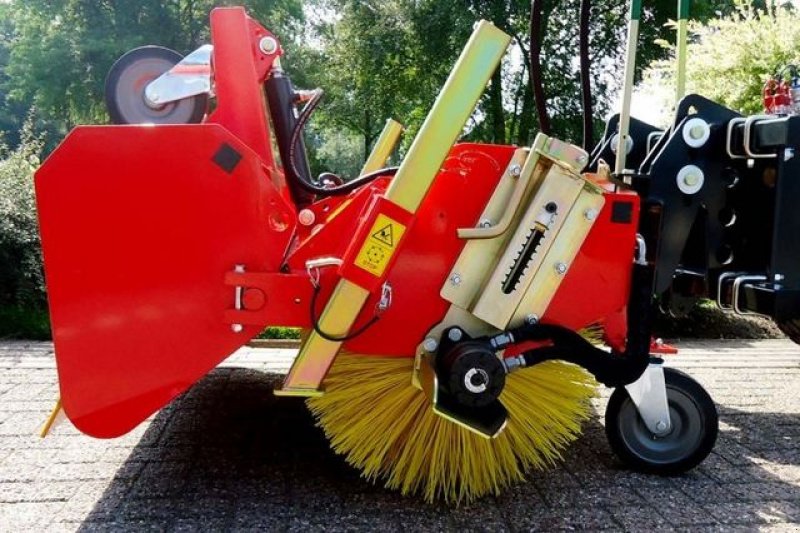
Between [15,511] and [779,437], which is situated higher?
[779,437]

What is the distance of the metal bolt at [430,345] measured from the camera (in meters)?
2.37

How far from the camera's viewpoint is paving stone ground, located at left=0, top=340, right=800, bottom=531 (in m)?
2.33

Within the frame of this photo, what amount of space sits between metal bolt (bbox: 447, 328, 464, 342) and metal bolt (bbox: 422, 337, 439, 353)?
49 millimetres

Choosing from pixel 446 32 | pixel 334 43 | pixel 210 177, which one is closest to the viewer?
pixel 210 177

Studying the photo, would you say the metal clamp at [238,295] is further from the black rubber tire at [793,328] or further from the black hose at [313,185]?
the black rubber tire at [793,328]

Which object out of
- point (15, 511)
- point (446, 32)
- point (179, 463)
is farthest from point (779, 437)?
point (446, 32)

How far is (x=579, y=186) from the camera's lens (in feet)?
7.62

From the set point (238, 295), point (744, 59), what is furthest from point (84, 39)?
point (238, 295)

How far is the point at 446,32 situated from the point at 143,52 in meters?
12.8

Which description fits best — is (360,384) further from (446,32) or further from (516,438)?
(446,32)

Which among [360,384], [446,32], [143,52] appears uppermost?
[446,32]

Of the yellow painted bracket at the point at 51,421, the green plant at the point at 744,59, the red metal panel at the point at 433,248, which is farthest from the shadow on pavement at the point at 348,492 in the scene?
the green plant at the point at 744,59

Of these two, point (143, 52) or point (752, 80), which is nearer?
point (143, 52)

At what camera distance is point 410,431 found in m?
2.44
